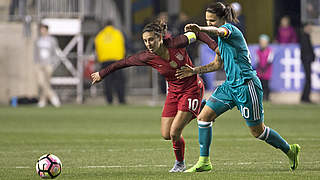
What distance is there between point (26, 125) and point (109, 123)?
179 centimetres

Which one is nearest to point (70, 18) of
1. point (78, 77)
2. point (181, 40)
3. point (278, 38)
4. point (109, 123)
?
point (78, 77)

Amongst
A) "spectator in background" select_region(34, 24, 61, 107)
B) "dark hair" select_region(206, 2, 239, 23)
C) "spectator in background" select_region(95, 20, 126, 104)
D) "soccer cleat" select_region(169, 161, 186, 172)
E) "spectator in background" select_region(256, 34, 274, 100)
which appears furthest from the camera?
"spectator in background" select_region(95, 20, 126, 104)

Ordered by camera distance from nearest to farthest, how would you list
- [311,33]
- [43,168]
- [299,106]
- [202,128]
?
[43,168]
[202,128]
[299,106]
[311,33]

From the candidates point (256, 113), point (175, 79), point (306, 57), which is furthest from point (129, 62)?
point (306, 57)

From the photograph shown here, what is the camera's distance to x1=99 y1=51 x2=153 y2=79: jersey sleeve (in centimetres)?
920

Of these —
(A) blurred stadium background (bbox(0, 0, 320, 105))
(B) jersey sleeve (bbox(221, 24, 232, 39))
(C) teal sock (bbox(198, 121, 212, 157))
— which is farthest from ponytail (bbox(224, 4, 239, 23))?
(A) blurred stadium background (bbox(0, 0, 320, 105))

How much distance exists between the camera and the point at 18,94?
24.5 metres

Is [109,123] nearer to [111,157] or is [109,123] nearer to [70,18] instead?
[111,157]

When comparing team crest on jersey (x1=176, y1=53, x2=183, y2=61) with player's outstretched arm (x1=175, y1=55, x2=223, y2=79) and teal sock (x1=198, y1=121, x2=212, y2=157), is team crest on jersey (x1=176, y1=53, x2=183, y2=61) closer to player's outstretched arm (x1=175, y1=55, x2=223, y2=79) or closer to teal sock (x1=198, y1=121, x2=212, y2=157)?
player's outstretched arm (x1=175, y1=55, x2=223, y2=79)

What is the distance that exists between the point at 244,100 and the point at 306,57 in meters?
14.4

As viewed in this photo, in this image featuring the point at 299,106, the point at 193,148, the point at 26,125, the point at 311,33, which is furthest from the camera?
the point at 311,33

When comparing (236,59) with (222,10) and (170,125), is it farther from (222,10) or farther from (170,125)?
(170,125)

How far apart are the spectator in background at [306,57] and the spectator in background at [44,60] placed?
23.7 feet

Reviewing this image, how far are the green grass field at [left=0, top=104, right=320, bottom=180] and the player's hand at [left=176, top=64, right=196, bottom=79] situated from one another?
113cm
